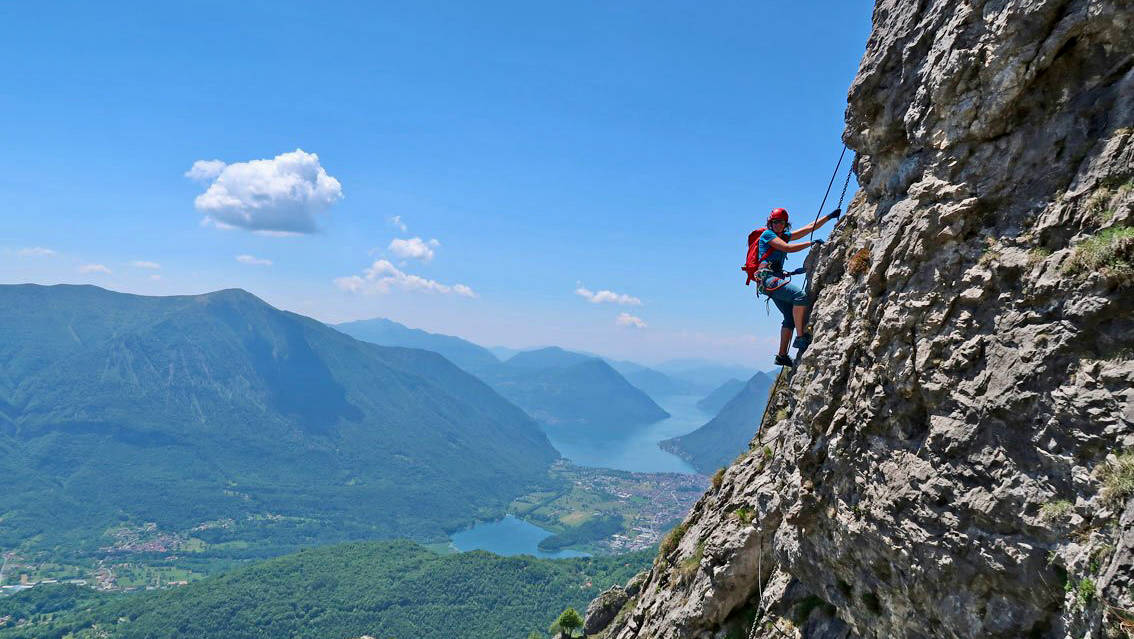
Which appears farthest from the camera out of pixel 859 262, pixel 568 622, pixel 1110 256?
pixel 568 622

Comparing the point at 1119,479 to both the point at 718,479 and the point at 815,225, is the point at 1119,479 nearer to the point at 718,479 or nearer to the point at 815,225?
the point at 815,225

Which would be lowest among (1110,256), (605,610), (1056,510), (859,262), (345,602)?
(345,602)

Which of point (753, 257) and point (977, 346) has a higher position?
point (753, 257)

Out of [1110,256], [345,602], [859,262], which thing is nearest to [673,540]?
[859,262]

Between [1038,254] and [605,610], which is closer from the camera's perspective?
[1038,254]

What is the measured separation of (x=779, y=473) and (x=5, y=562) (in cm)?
26317

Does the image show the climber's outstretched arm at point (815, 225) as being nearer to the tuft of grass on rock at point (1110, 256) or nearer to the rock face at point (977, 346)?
the rock face at point (977, 346)

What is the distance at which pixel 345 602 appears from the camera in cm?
13075

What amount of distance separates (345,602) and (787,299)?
485 ft

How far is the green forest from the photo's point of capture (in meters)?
117

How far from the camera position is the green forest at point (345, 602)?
11725 centimetres

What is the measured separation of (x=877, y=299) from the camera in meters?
8.77

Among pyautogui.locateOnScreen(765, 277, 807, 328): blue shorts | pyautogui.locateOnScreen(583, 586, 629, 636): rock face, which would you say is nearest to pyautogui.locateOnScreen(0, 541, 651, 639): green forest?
pyautogui.locateOnScreen(583, 586, 629, 636): rock face

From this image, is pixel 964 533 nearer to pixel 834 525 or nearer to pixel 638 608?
pixel 834 525
